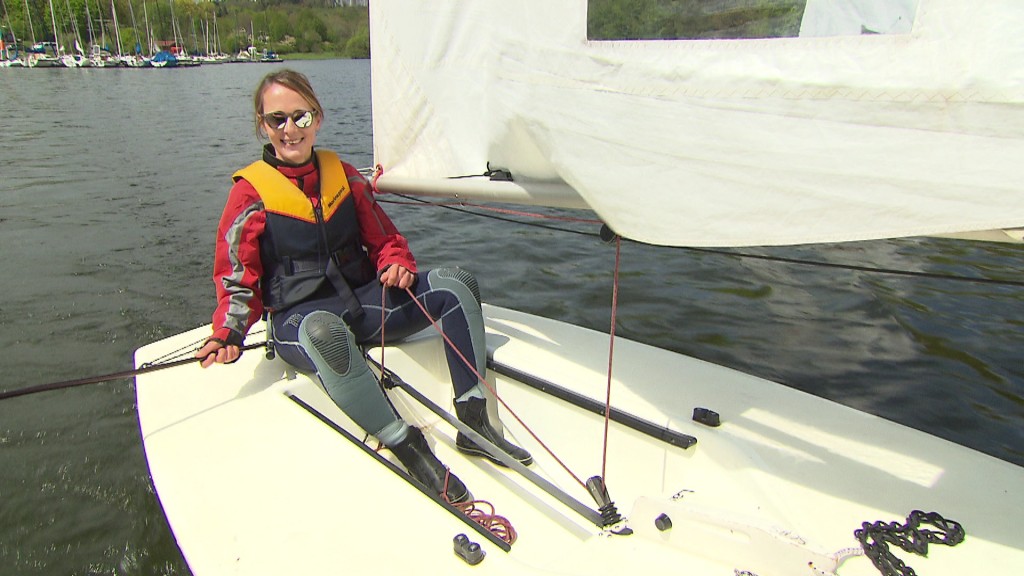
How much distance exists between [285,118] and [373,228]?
1.80ft

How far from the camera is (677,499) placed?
1.87 metres

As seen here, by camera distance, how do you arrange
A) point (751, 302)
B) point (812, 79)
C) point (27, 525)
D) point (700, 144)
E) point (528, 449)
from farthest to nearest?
point (751, 302)
point (27, 525)
point (528, 449)
point (700, 144)
point (812, 79)

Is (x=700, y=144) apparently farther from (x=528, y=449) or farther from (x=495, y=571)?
(x=528, y=449)

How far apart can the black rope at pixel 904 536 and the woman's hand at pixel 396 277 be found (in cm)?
165

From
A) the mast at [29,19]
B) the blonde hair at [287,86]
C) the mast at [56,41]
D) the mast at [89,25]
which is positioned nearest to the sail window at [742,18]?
the blonde hair at [287,86]

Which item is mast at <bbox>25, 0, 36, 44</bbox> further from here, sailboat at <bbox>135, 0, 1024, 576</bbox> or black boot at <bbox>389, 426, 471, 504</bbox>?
black boot at <bbox>389, 426, 471, 504</bbox>

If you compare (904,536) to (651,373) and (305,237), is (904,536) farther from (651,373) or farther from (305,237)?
(305,237)

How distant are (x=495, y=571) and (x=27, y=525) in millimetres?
2495

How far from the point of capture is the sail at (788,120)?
4.01 ft

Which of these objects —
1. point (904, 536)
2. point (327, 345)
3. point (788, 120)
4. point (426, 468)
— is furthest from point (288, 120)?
point (904, 536)

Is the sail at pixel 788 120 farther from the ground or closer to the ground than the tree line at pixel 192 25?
closer to the ground

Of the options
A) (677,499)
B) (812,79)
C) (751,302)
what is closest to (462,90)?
(812,79)

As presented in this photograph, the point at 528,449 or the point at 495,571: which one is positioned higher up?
the point at 495,571

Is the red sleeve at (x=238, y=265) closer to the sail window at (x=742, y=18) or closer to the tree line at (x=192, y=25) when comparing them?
the sail window at (x=742, y=18)
